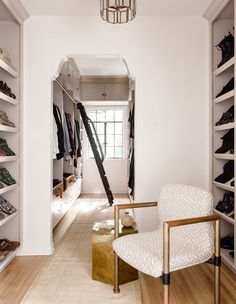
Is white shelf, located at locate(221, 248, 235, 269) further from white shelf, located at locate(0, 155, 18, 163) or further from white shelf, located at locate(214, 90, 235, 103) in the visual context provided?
white shelf, located at locate(0, 155, 18, 163)

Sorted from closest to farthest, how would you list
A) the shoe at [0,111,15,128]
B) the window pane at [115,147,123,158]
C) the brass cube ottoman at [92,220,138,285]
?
1. the brass cube ottoman at [92,220,138,285]
2. the shoe at [0,111,15,128]
3. the window pane at [115,147,123,158]

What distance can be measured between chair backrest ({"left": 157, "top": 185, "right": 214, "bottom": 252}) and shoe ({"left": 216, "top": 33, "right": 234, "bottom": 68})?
1.34m

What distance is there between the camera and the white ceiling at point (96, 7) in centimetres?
267

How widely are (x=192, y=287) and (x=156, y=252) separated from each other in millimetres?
675

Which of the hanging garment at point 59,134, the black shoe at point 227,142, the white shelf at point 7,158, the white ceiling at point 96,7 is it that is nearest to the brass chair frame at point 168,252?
the black shoe at point 227,142

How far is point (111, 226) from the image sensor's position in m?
2.47

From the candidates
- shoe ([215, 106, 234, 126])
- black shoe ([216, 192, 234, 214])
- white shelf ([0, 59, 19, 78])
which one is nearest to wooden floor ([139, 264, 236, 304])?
black shoe ([216, 192, 234, 214])

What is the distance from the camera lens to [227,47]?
2705mm

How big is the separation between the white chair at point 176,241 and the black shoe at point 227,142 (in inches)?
31.4

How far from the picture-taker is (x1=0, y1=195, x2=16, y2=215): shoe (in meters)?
2.67

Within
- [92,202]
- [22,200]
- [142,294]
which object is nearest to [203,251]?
[142,294]

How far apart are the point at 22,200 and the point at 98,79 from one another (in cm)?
407

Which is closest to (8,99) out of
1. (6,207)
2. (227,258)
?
(6,207)

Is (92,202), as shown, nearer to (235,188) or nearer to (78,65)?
(78,65)
